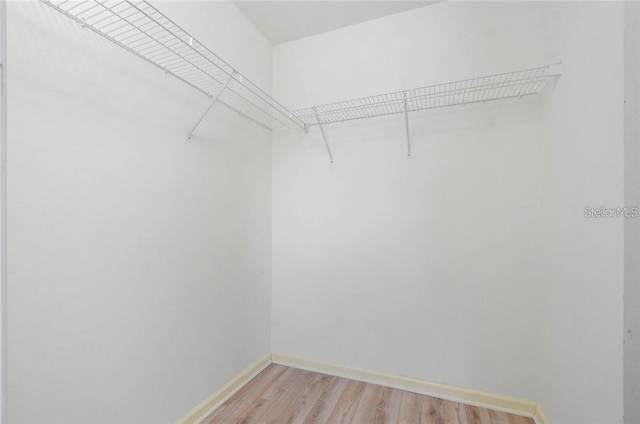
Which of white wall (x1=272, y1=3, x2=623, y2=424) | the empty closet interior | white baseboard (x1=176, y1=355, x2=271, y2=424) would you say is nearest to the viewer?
the empty closet interior

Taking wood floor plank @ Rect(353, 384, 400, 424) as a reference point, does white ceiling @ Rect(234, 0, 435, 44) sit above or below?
above

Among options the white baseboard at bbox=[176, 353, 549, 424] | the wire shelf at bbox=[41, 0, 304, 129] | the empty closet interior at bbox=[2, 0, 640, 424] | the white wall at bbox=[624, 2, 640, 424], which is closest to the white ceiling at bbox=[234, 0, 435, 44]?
the empty closet interior at bbox=[2, 0, 640, 424]

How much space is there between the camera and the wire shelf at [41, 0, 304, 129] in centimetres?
99

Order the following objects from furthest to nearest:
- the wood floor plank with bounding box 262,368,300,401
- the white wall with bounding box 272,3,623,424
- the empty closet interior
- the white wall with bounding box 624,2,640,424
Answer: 1. the wood floor plank with bounding box 262,368,300,401
2. the white wall with bounding box 272,3,623,424
3. the empty closet interior
4. the white wall with bounding box 624,2,640,424

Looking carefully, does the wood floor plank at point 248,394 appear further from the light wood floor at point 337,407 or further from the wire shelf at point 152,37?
the wire shelf at point 152,37

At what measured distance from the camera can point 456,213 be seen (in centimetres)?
170

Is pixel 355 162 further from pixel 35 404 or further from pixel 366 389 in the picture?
pixel 35 404

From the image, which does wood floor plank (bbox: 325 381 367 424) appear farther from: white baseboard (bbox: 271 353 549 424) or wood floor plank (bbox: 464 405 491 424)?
wood floor plank (bbox: 464 405 491 424)

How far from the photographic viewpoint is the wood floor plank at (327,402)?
1.52m

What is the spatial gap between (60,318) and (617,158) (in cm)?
191

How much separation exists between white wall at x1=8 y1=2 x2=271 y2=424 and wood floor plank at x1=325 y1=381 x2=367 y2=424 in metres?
0.68

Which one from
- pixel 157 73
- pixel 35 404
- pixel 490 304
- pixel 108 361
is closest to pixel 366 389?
pixel 490 304

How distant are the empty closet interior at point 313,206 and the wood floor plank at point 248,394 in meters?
0.04

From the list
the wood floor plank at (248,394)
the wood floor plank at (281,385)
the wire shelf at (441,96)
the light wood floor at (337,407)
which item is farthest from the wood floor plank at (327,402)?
the wire shelf at (441,96)
